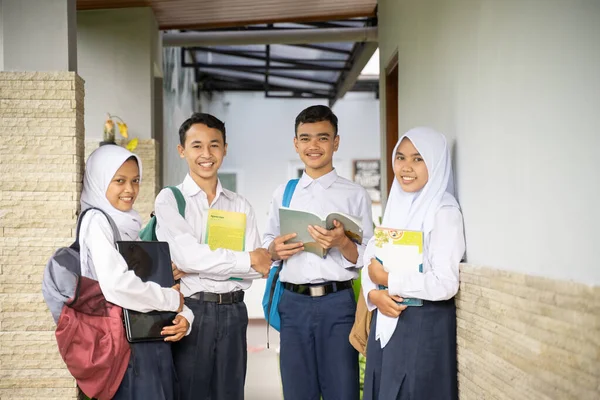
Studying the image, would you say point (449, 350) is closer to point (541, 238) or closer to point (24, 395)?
point (541, 238)

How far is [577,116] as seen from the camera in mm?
1536

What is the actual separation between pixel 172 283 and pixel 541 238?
123 centimetres

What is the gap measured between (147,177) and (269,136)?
206 inches

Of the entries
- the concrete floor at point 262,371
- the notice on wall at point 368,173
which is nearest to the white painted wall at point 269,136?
the notice on wall at point 368,173

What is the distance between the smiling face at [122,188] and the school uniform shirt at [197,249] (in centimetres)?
18

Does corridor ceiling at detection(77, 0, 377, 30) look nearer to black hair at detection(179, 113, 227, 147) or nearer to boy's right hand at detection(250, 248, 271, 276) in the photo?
black hair at detection(179, 113, 227, 147)

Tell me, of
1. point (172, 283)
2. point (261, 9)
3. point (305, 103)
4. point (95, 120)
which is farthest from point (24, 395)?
point (305, 103)

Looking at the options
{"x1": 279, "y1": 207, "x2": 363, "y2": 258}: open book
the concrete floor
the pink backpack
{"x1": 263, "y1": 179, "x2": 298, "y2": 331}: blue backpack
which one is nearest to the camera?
the pink backpack

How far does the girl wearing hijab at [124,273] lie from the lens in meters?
2.21

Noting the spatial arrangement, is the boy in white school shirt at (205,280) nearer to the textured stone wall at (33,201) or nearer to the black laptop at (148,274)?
the black laptop at (148,274)

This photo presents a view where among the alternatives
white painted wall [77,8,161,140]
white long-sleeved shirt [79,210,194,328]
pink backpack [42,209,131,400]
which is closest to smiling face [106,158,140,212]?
white long-sleeved shirt [79,210,194,328]

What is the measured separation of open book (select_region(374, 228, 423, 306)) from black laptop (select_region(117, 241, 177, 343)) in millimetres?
728

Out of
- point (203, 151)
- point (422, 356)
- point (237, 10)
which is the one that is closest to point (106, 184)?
point (203, 151)

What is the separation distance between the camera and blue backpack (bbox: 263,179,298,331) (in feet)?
9.36
